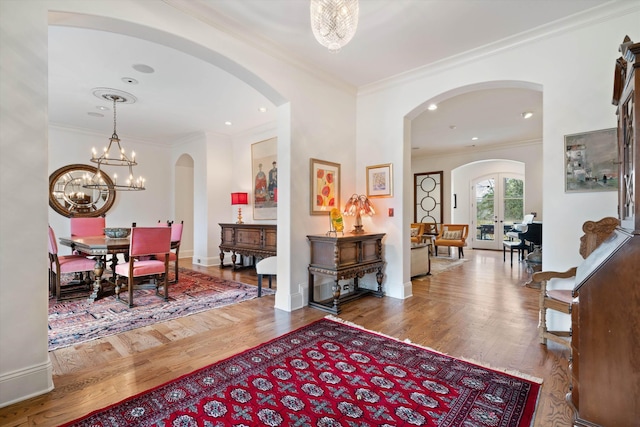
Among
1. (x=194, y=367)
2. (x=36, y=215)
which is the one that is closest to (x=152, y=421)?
(x=194, y=367)

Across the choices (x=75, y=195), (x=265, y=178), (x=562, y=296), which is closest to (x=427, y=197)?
(x=265, y=178)

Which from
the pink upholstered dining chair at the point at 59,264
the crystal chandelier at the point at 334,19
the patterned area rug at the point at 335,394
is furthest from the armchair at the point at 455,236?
the pink upholstered dining chair at the point at 59,264

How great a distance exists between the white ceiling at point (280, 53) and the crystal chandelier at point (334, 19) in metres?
0.68

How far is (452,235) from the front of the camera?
25.5ft

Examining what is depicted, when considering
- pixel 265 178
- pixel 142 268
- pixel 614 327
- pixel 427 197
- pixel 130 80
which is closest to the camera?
pixel 614 327

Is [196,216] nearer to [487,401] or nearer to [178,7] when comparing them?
[178,7]

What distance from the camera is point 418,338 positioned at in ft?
9.03

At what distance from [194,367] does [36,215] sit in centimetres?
145

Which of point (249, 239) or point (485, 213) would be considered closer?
point (249, 239)

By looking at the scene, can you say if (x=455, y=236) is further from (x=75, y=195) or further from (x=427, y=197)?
(x=75, y=195)

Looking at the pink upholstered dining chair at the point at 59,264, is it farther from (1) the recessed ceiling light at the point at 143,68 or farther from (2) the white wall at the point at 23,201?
(2) the white wall at the point at 23,201

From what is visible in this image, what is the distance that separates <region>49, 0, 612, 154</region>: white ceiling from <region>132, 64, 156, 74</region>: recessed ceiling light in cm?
7

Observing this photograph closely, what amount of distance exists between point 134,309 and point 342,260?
8.40 ft

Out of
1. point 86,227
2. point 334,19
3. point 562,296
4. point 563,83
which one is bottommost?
point 562,296
